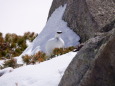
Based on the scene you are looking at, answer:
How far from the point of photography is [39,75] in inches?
211

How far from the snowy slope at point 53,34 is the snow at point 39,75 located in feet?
19.1

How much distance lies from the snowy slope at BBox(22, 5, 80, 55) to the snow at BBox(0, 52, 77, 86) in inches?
229

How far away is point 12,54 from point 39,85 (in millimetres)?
6742

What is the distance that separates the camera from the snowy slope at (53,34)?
12023mm

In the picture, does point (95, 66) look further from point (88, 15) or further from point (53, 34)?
point (53, 34)

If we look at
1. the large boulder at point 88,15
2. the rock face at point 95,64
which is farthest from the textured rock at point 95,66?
the large boulder at point 88,15

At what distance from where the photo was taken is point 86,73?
3643 mm

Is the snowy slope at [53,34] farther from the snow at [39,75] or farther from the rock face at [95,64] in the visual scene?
the rock face at [95,64]

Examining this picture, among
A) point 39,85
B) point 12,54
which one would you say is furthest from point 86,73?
point 12,54

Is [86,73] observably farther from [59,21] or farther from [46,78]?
[59,21]

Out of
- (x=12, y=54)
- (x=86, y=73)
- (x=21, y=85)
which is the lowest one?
(x=12, y=54)

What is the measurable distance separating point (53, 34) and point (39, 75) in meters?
7.81

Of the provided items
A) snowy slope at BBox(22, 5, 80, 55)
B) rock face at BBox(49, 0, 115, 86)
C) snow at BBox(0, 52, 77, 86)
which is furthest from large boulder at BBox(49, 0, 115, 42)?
rock face at BBox(49, 0, 115, 86)

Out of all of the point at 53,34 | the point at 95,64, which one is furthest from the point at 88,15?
the point at 95,64
